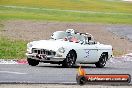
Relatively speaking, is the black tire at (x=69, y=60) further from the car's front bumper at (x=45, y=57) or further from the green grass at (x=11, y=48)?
the green grass at (x=11, y=48)

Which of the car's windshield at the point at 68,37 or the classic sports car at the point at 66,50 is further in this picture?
the car's windshield at the point at 68,37

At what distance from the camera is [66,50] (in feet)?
76.5

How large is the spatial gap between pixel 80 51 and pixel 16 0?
A: 70.4 metres

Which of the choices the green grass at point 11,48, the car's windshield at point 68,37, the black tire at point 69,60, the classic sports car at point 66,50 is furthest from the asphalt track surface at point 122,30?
the black tire at point 69,60

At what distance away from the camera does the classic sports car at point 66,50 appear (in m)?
23.2

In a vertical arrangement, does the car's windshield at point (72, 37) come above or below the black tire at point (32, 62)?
above

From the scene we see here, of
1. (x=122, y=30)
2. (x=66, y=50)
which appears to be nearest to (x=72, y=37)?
(x=66, y=50)

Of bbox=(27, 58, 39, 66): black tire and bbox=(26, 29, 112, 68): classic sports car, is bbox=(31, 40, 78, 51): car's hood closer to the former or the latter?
bbox=(26, 29, 112, 68): classic sports car

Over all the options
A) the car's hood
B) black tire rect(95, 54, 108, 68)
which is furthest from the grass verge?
the car's hood

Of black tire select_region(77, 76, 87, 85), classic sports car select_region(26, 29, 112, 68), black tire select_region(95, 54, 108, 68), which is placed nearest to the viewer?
black tire select_region(77, 76, 87, 85)

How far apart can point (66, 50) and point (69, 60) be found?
41 centimetres

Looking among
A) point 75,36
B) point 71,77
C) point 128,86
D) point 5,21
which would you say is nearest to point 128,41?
point 5,21

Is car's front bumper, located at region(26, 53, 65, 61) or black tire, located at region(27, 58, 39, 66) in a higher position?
car's front bumper, located at region(26, 53, 65, 61)

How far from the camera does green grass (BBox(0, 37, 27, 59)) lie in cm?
2899
